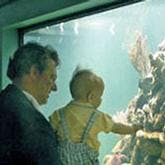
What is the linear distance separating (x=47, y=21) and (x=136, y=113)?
0.75 m

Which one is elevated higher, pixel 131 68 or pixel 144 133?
pixel 131 68

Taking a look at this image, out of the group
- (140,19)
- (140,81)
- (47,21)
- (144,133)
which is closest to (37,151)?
(144,133)

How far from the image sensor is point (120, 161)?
7.09 ft

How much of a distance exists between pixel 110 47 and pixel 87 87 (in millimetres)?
443

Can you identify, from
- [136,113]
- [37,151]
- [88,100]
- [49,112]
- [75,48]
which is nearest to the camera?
[37,151]

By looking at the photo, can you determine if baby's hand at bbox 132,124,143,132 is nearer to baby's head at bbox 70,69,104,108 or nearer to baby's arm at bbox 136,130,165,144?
baby's arm at bbox 136,130,165,144

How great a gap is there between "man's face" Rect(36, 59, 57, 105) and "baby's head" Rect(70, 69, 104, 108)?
8 cm

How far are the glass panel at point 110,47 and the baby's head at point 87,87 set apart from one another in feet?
0.43

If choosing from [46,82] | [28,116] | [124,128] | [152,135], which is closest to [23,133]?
[28,116]

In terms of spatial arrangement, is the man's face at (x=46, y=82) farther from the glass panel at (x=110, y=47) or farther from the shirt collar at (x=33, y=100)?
the glass panel at (x=110, y=47)

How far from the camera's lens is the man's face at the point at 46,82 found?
1872mm

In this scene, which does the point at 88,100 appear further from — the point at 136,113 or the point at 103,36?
the point at 103,36

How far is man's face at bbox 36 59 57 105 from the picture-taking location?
1.87m

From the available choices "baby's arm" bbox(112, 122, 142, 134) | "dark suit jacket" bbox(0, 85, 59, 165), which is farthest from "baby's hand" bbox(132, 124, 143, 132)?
"dark suit jacket" bbox(0, 85, 59, 165)
